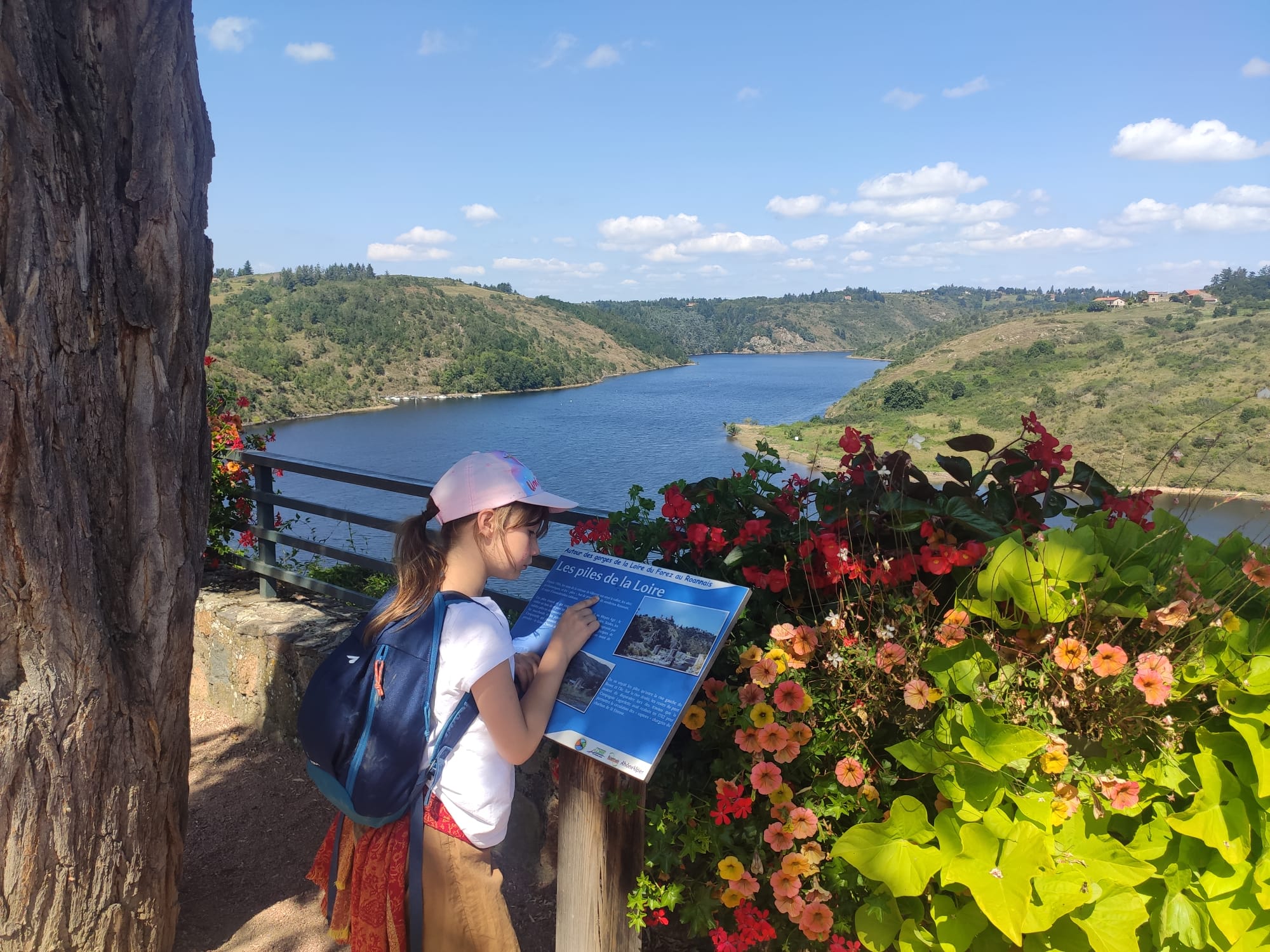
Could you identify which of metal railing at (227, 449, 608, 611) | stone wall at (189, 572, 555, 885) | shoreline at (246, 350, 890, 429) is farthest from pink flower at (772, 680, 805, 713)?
shoreline at (246, 350, 890, 429)

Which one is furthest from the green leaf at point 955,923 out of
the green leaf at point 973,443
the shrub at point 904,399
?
the shrub at point 904,399

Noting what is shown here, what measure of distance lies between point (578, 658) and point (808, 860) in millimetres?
676

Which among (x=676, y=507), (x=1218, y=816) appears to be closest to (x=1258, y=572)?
(x=1218, y=816)

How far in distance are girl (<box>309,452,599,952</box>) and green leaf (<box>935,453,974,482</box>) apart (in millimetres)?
1023

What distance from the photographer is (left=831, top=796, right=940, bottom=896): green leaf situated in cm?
148

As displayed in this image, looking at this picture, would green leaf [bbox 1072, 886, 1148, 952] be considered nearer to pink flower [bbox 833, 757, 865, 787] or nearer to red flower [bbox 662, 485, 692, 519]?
pink flower [bbox 833, 757, 865, 787]

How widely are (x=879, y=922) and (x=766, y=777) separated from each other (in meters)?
0.37

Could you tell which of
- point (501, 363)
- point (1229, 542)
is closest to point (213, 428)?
point (1229, 542)

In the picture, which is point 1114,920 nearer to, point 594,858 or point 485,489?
point 594,858

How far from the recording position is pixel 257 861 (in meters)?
3.14

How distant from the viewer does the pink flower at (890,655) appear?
1646 millimetres

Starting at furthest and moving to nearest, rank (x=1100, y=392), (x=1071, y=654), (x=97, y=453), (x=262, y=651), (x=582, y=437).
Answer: (x=582, y=437), (x=1100, y=392), (x=262, y=651), (x=97, y=453), (x=1071, y=654)

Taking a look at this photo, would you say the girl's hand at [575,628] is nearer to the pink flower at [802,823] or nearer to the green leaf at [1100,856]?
the pink flower at [802,823]

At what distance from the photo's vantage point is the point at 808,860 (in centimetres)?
166
